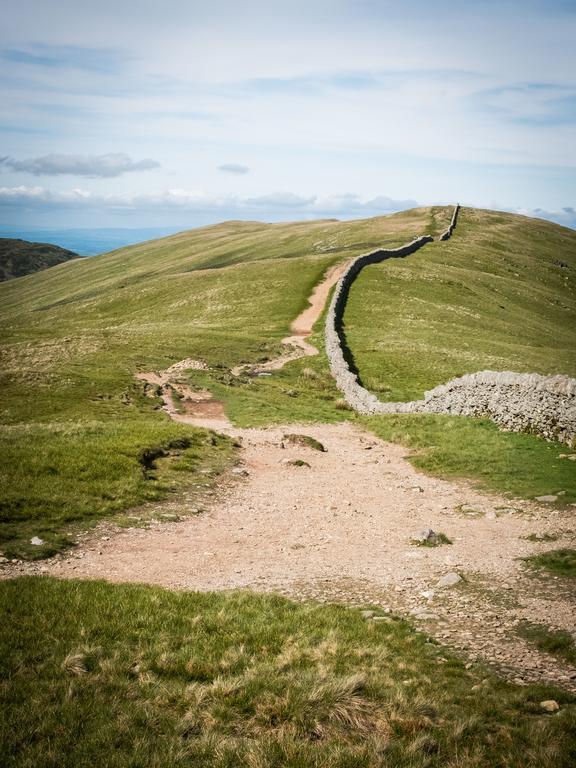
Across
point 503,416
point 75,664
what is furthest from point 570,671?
point 503,416

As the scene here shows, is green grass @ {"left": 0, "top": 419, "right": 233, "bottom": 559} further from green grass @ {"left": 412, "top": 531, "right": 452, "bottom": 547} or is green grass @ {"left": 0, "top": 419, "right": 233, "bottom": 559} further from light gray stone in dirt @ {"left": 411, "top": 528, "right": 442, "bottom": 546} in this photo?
green grass @ {"left": 412, "top": 531, "right": 452, "bottom": 547}

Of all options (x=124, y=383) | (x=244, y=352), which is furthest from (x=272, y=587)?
(x=244, y=352)

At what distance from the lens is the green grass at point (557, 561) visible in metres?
13.9

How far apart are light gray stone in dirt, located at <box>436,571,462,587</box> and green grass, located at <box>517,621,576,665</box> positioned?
7.61 ft

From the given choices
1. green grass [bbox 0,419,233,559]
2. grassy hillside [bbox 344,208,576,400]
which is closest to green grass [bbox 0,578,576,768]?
green grass [bbox 0,419,233,559]

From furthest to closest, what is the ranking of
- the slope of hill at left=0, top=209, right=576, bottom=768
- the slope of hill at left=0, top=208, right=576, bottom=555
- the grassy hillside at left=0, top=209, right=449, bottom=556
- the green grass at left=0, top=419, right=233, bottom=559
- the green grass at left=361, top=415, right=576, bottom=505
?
the green grass at left=361, top=415, right=576, bottom=505 → the slope of hill at left=0, top=208, right=576, bottom=555 → the grassy hillside at left=0, top=209, right=449, bottom=556 → the green grass at left=0, top=419, right=233, bottom=559 → the slope of hill at left=0, top=209, right=576, bottom=768

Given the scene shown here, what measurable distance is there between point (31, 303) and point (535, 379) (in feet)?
440

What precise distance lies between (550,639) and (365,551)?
252 inches

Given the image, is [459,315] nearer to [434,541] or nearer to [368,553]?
[434,541]

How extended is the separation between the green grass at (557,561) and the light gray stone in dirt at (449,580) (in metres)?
2.34

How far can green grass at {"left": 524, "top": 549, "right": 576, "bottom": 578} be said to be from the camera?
1385 cm

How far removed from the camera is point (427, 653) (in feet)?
34.2

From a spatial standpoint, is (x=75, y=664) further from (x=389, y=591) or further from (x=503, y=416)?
(x=503, y=416)

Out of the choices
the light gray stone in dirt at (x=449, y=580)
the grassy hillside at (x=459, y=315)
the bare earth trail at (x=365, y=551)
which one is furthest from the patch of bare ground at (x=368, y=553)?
the grassy hillside at (x=459, y=315)
